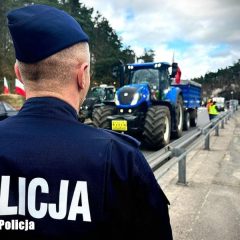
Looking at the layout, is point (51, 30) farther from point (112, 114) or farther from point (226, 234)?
point (112, 114)

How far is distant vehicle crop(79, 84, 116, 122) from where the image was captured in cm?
2136

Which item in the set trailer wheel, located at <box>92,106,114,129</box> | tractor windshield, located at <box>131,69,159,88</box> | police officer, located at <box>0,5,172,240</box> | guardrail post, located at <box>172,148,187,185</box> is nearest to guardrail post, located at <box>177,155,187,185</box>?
guardrail post, located at <box>172,148,187,185</box>

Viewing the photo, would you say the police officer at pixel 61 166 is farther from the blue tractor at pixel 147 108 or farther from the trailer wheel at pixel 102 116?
the trailer wheel at pixel 102 116

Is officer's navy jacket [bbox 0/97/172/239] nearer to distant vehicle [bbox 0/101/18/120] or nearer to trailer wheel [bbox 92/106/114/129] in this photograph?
trailer wheel [bbox 92/106/114/129]

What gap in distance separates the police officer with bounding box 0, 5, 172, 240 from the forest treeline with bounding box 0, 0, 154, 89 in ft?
96.7

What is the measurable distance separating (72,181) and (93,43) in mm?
65190

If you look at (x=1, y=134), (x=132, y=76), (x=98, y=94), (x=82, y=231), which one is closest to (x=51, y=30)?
(x=1, y=134)

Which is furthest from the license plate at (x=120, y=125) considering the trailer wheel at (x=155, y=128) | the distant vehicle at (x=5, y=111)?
the distant vehicle at (x=5, y=111)

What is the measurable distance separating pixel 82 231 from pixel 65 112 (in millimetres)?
454

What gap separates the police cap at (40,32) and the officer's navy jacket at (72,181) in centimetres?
22

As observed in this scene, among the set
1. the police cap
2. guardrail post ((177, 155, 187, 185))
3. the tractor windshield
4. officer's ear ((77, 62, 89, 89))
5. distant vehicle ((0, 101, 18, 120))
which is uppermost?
the tractor windshield

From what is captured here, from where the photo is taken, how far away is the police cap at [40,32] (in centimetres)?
154

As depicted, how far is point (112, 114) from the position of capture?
1190 cm

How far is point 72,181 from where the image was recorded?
4.73 feet
